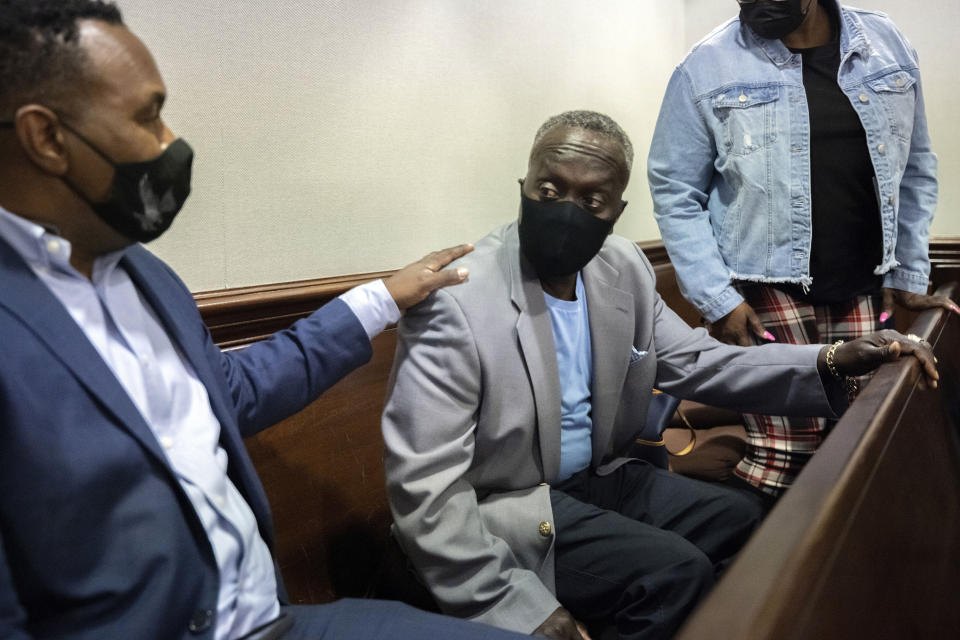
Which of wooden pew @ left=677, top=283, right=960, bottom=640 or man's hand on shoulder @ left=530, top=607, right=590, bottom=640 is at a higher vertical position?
wooden pew @ left=677, top=283, right=960, bottom=640

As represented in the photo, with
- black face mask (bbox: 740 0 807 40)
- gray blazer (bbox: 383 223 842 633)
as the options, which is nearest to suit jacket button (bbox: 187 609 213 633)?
gray blazer (bbox: 383 223 842 633)

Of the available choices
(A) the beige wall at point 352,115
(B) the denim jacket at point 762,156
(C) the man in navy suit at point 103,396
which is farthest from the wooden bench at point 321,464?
(B) the denim jacket at point 762,156

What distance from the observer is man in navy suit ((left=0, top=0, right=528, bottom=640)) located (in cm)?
79

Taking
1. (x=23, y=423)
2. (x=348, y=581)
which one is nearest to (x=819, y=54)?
(x=348, y=581)

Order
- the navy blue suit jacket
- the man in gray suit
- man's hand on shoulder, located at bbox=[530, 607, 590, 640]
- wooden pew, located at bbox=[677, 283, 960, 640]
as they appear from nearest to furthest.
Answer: wooden pew, located at bbox=[677, 283, 960, 640], the navy blue suit jacket, man's hand on shoulder, located at bbox=[530, 607, 590, 640], the man in gray suit

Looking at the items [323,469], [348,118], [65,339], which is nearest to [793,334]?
[323,469]

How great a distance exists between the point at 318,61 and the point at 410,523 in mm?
1320

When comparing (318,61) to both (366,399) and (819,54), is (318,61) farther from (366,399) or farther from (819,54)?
(819,54)

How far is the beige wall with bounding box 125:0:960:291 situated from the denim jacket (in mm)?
743

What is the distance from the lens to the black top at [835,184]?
1823 millimetres

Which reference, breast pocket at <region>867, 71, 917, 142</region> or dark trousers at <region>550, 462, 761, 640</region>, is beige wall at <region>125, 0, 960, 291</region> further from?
breast pocket at <region>867, 71, 917, 142</region>

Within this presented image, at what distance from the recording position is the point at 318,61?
6.40ft

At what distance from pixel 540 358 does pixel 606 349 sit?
0.61ft

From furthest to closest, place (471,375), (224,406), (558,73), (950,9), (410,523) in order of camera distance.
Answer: (950,9) < (558,73) < (471,375) < (410,523) < (224,406)
